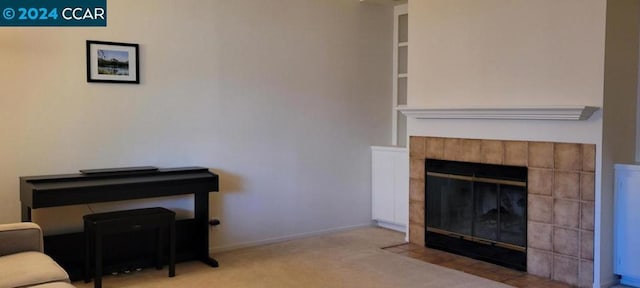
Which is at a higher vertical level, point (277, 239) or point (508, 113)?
point (508, 113)

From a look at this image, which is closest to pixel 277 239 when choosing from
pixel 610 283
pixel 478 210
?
pixel 478 210

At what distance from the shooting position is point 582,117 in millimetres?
3504

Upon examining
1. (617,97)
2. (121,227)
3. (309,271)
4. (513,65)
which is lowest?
(309,271)

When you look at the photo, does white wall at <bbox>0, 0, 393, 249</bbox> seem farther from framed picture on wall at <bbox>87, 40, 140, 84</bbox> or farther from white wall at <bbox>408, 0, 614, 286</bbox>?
white wall at <bbox>408, 0, 614, 286</bbox>

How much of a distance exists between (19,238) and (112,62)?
1.59 metres

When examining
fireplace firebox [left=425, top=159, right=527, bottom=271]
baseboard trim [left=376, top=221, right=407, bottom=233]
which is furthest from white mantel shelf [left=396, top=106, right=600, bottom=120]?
baseboard trim [left=376, top=221, right=407, bottom=233]

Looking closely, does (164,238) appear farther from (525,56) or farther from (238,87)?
(525,56)

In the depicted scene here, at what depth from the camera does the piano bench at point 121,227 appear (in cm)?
345

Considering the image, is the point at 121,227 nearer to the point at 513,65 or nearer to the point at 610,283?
the point at 513,65

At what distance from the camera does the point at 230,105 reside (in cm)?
454

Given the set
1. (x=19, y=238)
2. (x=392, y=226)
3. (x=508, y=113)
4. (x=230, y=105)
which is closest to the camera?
(x=19, y=238)

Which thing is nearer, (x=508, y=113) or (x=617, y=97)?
(x=617, y=97)

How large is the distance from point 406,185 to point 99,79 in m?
2.85

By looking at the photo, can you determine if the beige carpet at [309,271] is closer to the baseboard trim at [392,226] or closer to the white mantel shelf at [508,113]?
the baseboard trim at [392,226]
